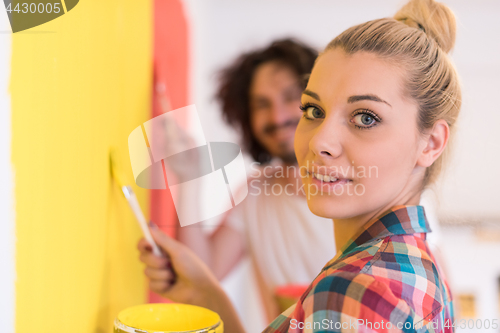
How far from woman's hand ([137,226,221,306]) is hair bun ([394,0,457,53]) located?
0.40m

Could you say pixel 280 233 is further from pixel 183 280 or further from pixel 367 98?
pixel 367 98

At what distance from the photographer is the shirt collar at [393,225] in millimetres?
405

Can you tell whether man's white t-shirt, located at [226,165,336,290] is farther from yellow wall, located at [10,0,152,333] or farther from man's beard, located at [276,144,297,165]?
yellow wall, located at [10,0,152,333]

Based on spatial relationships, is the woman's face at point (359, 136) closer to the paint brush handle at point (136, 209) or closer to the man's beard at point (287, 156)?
the paint brush handle at point (136, 209)

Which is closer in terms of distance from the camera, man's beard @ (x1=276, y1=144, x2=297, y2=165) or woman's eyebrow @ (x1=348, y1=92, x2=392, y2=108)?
woman's eyebrow @ (x1=348, y1=92, x2=392, y2=108)

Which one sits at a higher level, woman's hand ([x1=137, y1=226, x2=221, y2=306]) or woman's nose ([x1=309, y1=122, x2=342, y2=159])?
woman's nose ([x1=309, y1=122, x2=342, y2=159])

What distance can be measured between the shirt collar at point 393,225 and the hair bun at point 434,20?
0.19m

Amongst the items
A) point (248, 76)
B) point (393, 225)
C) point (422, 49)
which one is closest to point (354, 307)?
point (393, 225)

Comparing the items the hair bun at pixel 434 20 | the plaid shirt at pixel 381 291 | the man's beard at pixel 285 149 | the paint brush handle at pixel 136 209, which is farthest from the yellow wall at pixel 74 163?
the man's beard at pixel 285 149

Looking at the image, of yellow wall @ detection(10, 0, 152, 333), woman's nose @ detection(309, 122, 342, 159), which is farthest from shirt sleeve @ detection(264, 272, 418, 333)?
yellow wall @ detection(10, 0, 152, 333)

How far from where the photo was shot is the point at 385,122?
389mm

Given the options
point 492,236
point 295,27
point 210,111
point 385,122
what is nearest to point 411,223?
point 385,122

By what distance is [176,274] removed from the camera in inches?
21.8

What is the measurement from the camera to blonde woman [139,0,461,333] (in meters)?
0.35
